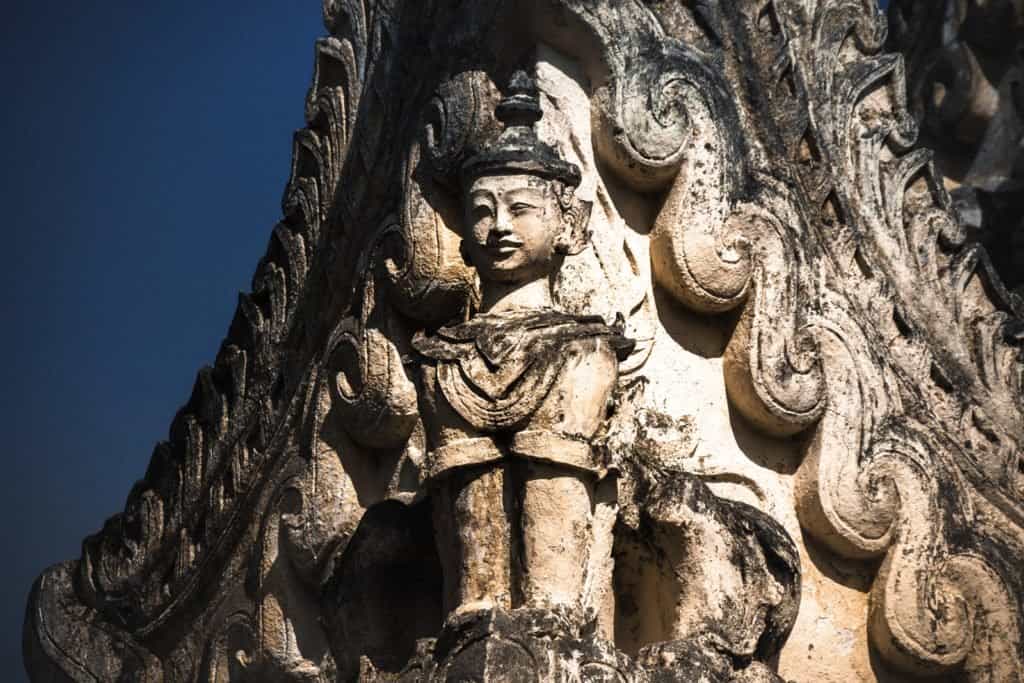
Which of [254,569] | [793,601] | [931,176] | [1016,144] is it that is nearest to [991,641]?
[793,601]

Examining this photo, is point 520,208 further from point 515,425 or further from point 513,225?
point 515,425

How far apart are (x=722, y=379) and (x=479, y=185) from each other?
3.40 feet

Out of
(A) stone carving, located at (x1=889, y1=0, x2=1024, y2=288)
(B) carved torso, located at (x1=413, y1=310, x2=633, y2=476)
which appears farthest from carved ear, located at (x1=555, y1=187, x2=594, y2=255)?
(A) stone carving, located at (x1=889, y1=0, x2=1024, y2=288)

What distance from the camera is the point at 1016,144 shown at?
11242 millimetres

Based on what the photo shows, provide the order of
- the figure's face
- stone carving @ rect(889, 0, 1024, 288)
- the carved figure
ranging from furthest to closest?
1. stone carving @ rect(889, 0, 1024, 288)
2. the figure's face
3. the carved figure

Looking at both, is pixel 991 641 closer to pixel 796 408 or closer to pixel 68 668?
pixel 796 408

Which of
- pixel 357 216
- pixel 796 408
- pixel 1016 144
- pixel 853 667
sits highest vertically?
pixel 1016 144

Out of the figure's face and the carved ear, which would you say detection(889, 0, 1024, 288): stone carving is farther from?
the figure's face

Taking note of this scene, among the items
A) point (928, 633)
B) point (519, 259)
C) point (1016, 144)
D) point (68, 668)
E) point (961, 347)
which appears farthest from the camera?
point (1016, 144)

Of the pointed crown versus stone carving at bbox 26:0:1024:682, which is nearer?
stone carving at bbox 26:0:1024:682

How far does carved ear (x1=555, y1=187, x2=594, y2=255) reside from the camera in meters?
7.84

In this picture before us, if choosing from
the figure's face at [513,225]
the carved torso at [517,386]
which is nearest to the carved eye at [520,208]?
the figure's face at [513,225]

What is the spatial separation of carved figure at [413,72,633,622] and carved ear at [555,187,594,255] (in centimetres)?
6

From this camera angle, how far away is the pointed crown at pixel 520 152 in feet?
25.6
